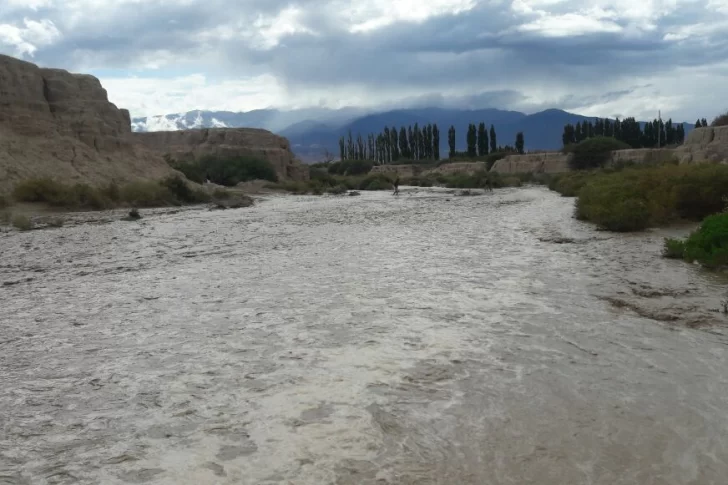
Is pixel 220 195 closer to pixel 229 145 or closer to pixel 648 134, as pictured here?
pixel 229 145

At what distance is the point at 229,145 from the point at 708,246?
68.4 m

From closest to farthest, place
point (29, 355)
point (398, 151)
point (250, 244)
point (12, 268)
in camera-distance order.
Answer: point (29, 355), point (12, 268), point (250, 244), point (398, 151)

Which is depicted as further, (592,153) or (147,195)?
(592,153)

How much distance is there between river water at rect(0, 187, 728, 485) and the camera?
440 centimetres

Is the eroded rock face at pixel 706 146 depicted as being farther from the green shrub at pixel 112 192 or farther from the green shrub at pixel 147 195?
the green shrub at pixel 112 192

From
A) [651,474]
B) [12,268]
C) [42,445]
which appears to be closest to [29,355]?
[42,445]

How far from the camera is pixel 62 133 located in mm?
36219

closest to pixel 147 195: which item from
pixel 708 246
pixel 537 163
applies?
pixel 708 246

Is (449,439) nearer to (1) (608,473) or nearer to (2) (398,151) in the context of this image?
(1) (608,473)

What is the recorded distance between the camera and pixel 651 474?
13.6ft

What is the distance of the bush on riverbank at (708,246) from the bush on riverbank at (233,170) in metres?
50.8

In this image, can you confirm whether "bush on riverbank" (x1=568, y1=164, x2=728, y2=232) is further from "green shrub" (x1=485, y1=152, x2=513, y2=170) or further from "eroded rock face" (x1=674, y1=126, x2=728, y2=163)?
"green shrub" (x1=485, y1=152, x2=513, y2=170)

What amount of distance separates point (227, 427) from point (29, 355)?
10.8ft

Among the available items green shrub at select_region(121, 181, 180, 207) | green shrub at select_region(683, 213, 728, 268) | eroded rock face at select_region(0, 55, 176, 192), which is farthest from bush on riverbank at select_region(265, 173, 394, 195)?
green shrub at select_region(683, 213, 728, 268)
